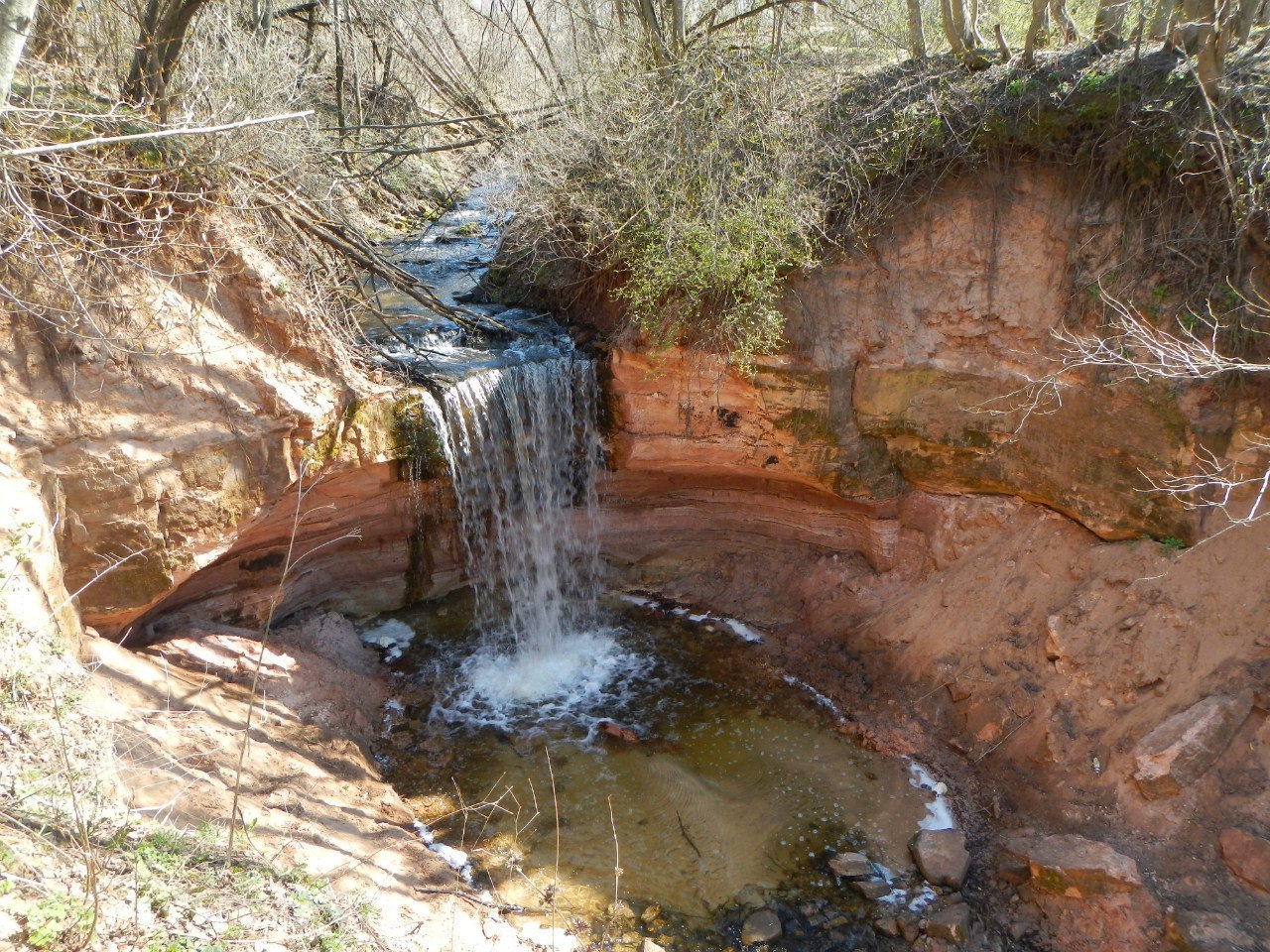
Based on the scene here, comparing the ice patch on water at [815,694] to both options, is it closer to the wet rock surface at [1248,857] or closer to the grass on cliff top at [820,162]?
the wet rock surface at [1248,857]

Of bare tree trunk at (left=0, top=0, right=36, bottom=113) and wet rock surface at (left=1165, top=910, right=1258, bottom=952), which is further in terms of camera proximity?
wet rock surface at (left=1165, top=910, right=1258, bottom=952)

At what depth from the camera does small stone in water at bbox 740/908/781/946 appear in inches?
209

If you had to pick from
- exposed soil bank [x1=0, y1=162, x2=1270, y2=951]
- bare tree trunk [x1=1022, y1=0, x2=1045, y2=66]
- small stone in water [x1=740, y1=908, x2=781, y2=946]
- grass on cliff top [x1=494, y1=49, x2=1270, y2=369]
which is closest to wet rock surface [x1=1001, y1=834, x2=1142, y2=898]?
exposed soil bank [x1=0, y1=162, x2=1270, y2=951]

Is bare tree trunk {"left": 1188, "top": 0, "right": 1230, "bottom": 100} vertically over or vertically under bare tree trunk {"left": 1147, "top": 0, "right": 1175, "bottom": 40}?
under

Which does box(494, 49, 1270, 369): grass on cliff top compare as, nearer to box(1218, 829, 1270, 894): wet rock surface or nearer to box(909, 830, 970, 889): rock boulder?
box(1218, 829, 1270, 894): wet rock surface

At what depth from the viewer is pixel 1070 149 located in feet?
22.0

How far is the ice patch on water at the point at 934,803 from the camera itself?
6195 mm

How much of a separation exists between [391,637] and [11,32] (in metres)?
5.99

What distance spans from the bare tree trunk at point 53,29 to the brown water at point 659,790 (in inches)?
215

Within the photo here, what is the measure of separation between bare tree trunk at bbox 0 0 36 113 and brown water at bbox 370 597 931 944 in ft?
14.4

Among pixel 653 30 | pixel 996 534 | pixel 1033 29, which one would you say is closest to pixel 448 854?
pixel 996 534

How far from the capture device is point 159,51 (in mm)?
5855

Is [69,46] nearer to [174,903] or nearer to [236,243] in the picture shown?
[236,243]

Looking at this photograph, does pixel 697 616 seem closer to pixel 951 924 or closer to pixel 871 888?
pixel 871 888
